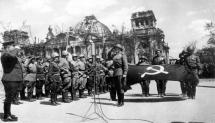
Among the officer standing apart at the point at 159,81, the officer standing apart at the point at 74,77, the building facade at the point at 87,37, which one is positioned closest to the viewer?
the officer standing apart at the point at 74,77

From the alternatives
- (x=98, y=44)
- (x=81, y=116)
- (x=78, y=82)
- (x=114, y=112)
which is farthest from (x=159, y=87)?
(x=98, y=44)

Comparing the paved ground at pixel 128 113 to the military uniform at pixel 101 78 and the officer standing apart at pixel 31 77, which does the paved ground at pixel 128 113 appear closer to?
the officer standing apart at pixel 31 77

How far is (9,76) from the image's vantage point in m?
7.90

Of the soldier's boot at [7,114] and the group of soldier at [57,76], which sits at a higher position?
the group of soldier at [57,76]

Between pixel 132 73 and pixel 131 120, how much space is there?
13.1 feet

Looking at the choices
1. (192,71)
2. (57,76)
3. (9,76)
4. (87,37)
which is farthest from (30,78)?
(87,37)

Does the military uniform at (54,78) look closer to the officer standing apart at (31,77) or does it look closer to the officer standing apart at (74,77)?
the officer standing apart at (74,77)

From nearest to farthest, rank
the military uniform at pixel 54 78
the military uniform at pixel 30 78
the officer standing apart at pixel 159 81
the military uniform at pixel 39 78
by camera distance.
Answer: the military uniform at pixel 54 78 < the military uniform at pixel 30 78 < the officer standing apart at pixel 159 81 < the military uniform at pixel 39 78

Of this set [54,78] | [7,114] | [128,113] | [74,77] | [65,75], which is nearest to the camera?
[7,114]

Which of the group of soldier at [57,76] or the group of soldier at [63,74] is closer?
the group of soldier at [63,74]

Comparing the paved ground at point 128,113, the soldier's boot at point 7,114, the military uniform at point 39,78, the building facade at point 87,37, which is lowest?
the paved ground at point 128,113

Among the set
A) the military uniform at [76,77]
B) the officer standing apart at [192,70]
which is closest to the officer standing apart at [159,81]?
the officer standing apart at [192,70]

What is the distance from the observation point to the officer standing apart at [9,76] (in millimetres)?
7812

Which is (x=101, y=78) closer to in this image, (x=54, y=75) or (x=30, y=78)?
(x=30, y=78)
